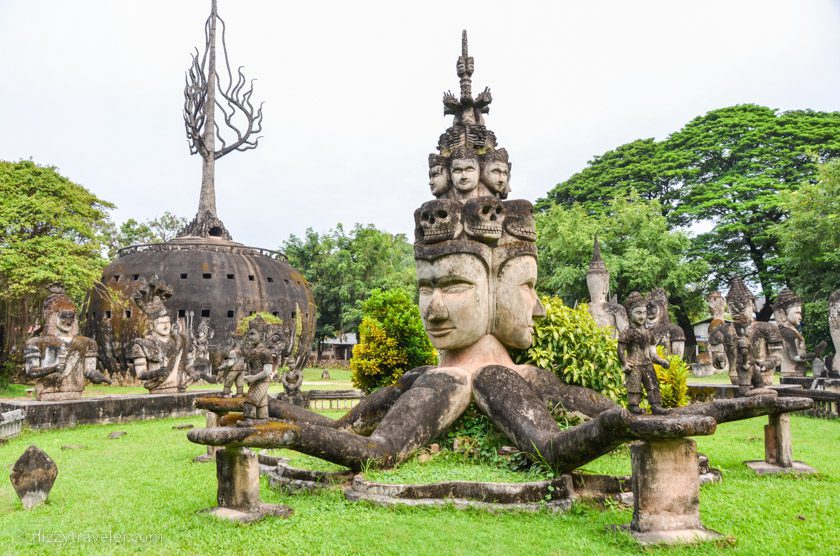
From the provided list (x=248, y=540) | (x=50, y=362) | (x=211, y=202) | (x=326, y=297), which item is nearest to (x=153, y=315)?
(x=50, y=362)

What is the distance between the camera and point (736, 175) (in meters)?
31.1

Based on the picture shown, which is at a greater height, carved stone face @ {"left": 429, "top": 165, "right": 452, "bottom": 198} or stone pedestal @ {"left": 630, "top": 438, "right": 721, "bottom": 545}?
carved stone face @ {"left": 429, "top": 165, "right": 452, "bottom": 198}

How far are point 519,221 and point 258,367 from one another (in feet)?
12.5

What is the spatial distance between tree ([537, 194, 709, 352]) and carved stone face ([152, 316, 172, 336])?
1735 centimetres

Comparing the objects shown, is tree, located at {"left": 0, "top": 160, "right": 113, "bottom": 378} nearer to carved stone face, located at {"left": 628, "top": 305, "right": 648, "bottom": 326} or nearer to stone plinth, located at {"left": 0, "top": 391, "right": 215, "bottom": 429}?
stone plinth, located at {"left": 0, "top": 391, "right": 215, "bottom": 429}

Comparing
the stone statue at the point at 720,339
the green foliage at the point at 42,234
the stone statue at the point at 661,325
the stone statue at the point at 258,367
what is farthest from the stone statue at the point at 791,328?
the green foliage at the point at 42,234

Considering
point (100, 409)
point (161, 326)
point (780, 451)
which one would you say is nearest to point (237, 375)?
point (780, 451)

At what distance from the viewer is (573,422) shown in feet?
24.1

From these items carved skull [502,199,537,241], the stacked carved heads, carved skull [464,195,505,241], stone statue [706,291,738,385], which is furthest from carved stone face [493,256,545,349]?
stone statue [706,291,738,385]

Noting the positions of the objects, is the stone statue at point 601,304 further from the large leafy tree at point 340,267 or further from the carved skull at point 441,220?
the large leafy tree at point 340,267

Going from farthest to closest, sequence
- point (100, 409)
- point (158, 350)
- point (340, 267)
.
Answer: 1. point (340, 267)
2. point (158, 350)
3. point (100, 409)

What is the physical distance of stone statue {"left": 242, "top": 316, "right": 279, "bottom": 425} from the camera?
5.54 metres

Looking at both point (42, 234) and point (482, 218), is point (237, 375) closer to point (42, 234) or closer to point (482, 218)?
point (482, 218)

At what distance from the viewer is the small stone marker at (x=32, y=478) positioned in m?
5.85
